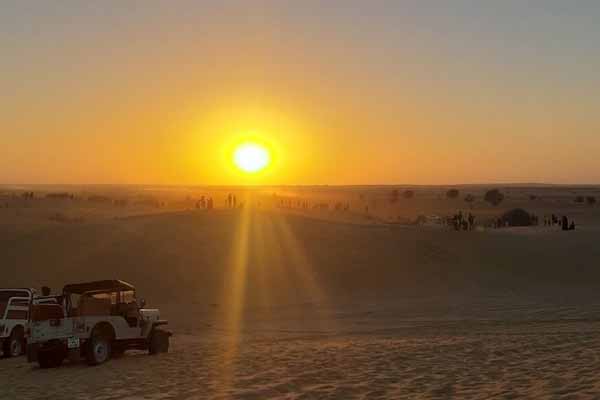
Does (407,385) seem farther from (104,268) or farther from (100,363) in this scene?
(104,268)

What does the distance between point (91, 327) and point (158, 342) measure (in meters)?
1.90

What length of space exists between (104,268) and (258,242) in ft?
26.4

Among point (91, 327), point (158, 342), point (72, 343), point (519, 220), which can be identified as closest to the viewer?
point (72, 343)

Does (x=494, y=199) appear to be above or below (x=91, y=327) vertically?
above

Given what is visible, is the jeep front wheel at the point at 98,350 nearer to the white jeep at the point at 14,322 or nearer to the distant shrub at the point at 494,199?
the white jeep at the point at 14,322

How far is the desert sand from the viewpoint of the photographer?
12453mm

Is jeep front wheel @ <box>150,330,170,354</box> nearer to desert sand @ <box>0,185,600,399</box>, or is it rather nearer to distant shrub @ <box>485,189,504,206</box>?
desert sand @ <box>0,185,600,399</box>

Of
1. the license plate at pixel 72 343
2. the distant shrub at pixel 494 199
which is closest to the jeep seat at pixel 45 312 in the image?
the license plate at pixel 72 343

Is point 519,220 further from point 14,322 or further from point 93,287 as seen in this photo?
point 93,287

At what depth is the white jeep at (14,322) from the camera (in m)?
→ 18.1

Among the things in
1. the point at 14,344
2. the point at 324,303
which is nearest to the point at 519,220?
the point at 324,303

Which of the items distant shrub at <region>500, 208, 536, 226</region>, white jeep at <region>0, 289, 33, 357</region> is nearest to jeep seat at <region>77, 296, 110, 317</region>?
white jeep at <region>0, 289, 33, 357</region>

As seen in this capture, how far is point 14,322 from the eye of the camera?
18.1 m

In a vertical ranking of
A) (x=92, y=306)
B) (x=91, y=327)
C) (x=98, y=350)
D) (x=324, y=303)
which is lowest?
(x=98, y=350)
